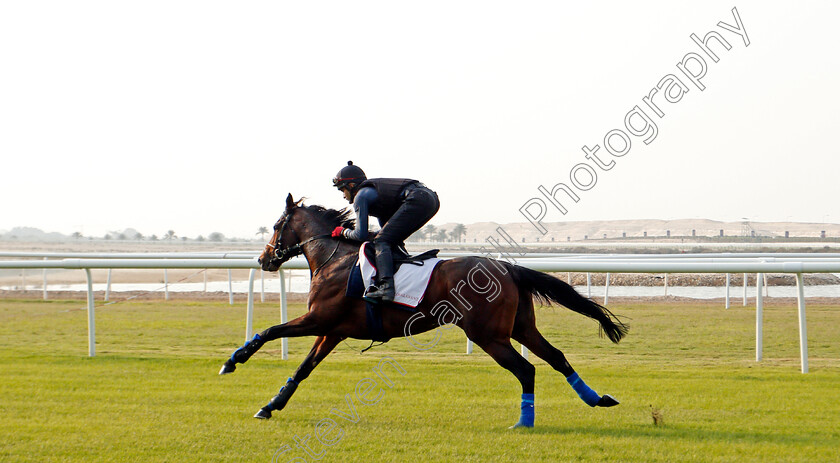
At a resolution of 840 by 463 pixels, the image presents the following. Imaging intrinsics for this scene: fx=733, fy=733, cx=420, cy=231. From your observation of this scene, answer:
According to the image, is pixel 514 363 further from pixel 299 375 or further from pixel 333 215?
pixel 333 215

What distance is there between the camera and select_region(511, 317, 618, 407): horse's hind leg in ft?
16.3

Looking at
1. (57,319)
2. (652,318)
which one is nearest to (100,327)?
(57,319)

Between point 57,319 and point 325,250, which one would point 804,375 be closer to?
point 325,250

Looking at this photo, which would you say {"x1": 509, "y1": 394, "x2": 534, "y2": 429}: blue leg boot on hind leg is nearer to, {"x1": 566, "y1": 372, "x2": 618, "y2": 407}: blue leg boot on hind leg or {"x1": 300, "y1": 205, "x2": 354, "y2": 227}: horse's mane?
{"x1": 566, "y1": 372, "x2": 618, "y2": 407}: blue leg boot on hind leg

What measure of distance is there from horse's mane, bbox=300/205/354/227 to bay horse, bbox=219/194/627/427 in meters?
0.30

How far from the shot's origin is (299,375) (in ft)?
17.4

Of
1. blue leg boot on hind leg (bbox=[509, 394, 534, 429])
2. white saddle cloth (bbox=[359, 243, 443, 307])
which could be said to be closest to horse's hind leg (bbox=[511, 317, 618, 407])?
blue leg boot on hind leg (bbox=[509, 394, 534, 429])

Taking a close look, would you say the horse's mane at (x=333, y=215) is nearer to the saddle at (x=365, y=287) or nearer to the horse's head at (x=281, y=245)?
the horse's head at (x=281, y=245)

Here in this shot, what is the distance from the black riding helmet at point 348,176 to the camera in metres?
5.48

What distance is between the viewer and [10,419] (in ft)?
16.1

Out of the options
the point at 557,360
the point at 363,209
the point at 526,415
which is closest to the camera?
the point at 526,415

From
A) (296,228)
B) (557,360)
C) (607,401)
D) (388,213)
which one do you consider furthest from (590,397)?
(296,228)

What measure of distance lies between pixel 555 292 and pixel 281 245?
2185 millimetres

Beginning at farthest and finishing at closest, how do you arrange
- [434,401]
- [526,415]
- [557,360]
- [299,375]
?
[434,401] → [299,375] → [557,360] → [526,415]
